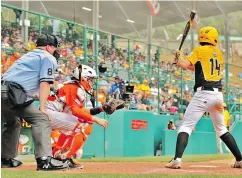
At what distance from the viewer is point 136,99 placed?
1684 cm

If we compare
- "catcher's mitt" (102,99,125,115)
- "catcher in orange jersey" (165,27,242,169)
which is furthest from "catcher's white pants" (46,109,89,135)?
"catcher in orange jersey" (165,27,242,169)

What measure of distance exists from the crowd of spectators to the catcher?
16.2ft

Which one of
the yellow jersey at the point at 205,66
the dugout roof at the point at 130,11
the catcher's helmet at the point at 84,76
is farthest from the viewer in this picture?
the dugout roof at the point at 130,11

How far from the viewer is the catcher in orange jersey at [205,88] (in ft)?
25.5

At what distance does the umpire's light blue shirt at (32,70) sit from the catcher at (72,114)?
0.69m

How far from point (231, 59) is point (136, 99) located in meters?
12.6

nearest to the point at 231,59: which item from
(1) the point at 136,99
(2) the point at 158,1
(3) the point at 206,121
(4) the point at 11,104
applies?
(2) the point at 158,1

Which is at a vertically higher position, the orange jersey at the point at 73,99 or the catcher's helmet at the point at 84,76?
the catcher's helmet at the point at 84,76

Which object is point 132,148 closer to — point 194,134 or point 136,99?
point 136,99

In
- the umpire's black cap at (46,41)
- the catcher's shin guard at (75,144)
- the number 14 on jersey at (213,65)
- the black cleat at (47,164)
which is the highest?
the umpire's black cap at (46,41)

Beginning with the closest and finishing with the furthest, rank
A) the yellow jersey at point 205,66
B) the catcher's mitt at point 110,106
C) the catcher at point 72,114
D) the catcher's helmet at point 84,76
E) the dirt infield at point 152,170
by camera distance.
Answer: the dirt infield at point 152,170 → the catcher at point 72,114 → the catcher's helmet at point 84,76 → the catcher's mitt at point 110,106 → the yellow jersey at point 205,66

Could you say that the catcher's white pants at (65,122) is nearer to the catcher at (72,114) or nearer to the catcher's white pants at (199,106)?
the catcher at (72,114)

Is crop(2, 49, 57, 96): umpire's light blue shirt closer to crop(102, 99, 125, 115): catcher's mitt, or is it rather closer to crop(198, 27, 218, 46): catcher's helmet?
crop(102, 99, 125, 115): catcher's mitt

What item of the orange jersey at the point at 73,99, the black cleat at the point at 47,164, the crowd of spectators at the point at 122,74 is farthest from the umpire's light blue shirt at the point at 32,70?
the crowd of spectators at the point at 122,74
